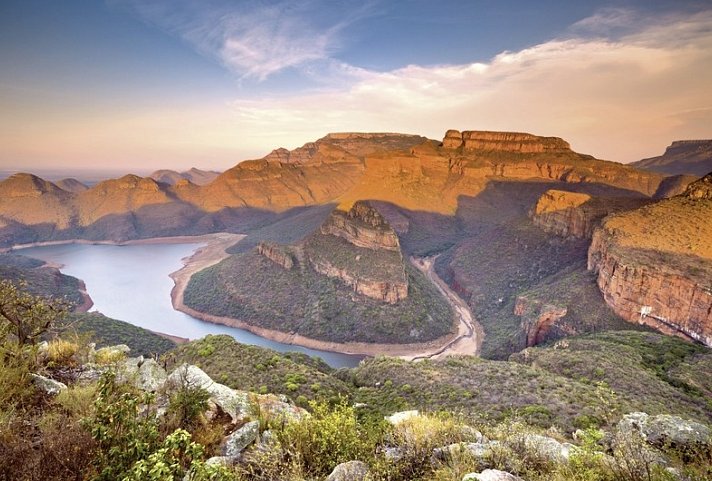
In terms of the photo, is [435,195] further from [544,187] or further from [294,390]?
[294,390]

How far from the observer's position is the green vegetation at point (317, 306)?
65.9 meters

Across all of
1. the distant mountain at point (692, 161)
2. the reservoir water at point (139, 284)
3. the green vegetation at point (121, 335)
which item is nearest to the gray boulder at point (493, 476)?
the green vegetation at point (121, 335)

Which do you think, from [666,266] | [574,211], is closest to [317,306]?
[666,266]

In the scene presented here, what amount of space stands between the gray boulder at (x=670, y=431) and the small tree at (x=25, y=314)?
61.2 feet

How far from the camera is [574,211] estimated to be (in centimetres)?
7825

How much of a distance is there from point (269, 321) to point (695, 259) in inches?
2644

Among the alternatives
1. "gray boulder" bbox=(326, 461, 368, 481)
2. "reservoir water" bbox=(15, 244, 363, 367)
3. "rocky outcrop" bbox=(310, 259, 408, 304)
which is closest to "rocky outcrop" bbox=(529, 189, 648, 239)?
"rocky outcrop" bbox=(310, 259, 408, 304)

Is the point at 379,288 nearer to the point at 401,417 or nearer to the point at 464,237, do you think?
the point at 401,417

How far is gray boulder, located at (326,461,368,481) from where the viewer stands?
662 centimetres

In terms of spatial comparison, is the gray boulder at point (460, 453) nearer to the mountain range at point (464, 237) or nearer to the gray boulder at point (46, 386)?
the gray boulder at point (46, 386)

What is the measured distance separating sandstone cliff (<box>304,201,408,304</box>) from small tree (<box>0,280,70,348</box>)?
190 feet

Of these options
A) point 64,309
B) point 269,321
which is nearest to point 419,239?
point 269,321

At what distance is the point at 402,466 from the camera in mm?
7352

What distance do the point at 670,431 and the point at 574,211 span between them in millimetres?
79328
